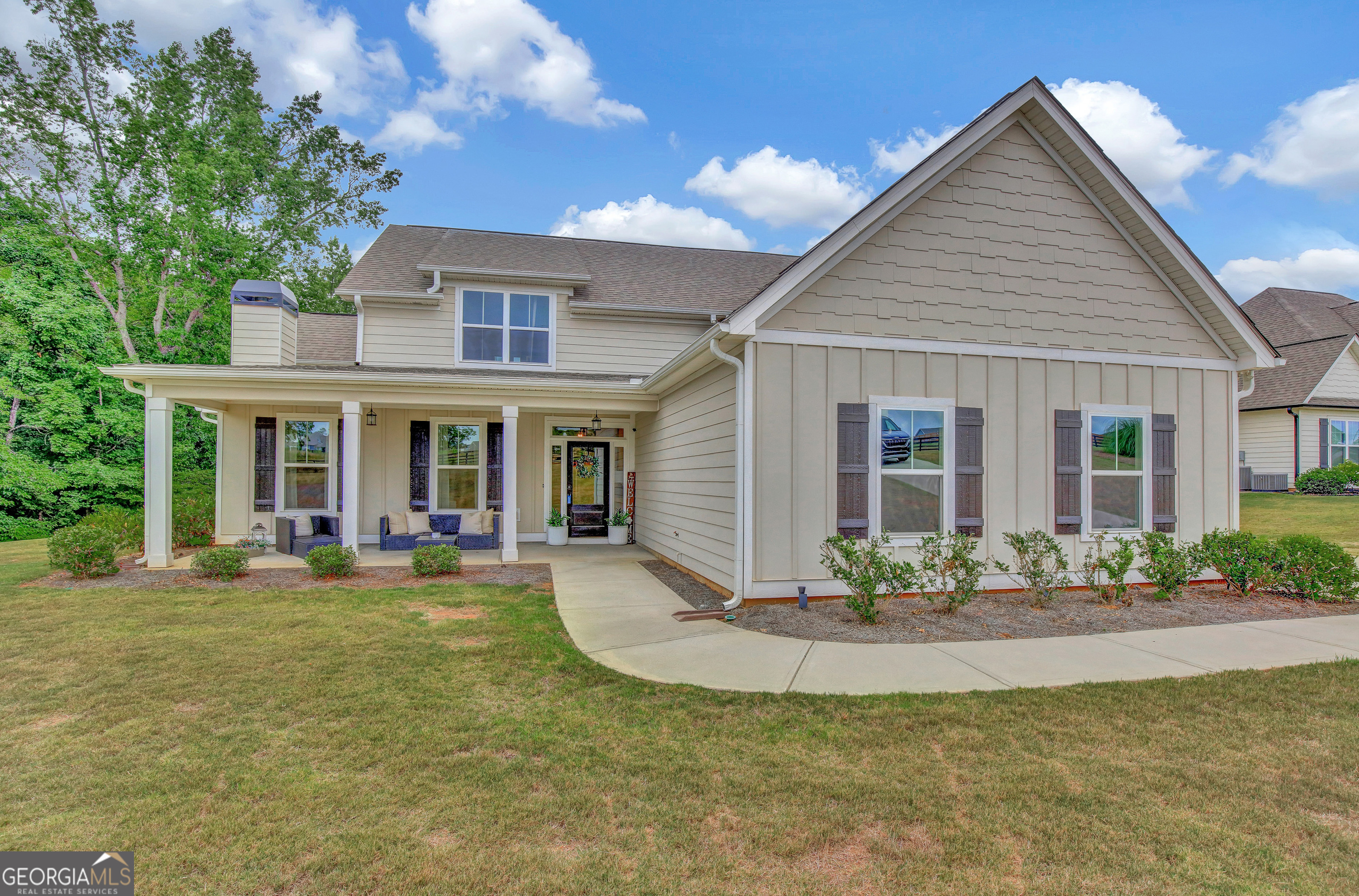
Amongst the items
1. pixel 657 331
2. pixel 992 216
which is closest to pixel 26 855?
pixel 992 216

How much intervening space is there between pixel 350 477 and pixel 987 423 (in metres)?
8.91

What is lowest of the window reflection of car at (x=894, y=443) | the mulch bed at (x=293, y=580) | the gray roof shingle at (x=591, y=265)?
the mulch bed at (x=293, y=580)

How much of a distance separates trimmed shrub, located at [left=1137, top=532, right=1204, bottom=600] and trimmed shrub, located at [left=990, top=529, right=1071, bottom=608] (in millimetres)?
871

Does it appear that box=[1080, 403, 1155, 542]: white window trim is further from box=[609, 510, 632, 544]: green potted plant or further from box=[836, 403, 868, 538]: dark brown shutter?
box=[609, 510, 632, 544]: green potted plant

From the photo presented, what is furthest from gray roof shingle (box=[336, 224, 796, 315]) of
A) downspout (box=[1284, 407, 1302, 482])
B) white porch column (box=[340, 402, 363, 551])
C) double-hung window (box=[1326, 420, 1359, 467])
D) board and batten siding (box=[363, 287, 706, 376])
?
double-hung window (box=[1326, 420, 1359, 467])

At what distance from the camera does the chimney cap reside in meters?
11.5

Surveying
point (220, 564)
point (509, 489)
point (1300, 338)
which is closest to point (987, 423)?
point (509, 489)

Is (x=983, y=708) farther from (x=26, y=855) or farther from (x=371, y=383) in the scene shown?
(x=371, y=383)

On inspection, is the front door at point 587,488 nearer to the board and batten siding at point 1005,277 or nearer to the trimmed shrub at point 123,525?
the board and batten siding at point 1005,277

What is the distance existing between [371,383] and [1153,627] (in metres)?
10.3

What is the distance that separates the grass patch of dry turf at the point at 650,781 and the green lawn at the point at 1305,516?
33.6 ft

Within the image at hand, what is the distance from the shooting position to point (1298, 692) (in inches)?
174

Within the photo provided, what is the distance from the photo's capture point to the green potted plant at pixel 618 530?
12.8 metres

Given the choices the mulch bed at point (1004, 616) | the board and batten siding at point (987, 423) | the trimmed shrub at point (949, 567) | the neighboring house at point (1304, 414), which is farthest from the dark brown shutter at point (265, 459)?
the neighboring house at point (1304, 414)
